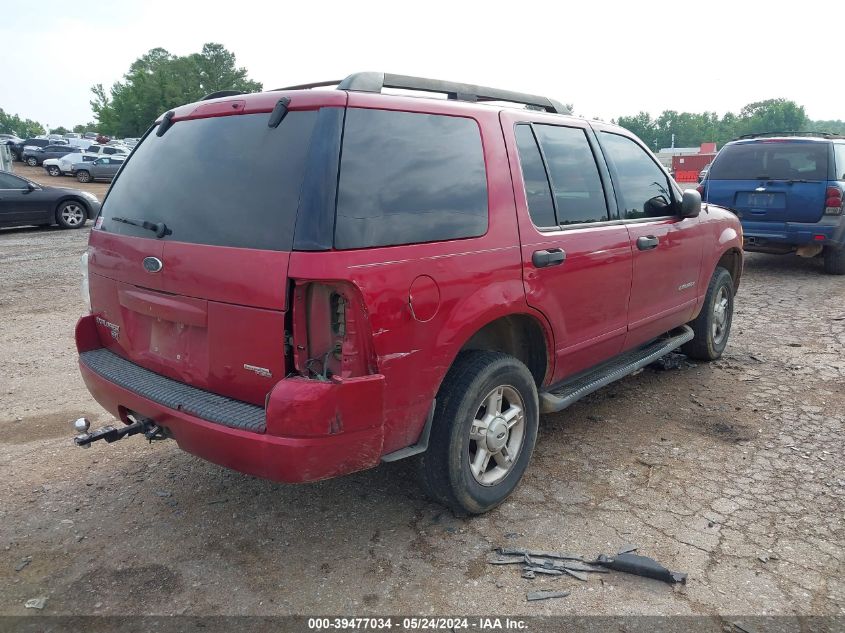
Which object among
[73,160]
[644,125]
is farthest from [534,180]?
[644,125]

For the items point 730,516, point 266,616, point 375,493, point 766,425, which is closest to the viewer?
point 266,616

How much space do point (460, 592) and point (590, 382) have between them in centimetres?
169

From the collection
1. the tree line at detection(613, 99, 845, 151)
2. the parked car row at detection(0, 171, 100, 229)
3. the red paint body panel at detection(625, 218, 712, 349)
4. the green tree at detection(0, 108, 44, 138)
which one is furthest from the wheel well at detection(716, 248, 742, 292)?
the green tree at detection(0, 108, 44, 138)

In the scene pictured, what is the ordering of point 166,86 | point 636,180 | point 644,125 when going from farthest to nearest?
1. point 644,125
2. point 166,86
3. point 636,180

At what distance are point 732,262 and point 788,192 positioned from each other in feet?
13.6

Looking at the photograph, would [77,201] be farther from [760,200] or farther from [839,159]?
[839,159]

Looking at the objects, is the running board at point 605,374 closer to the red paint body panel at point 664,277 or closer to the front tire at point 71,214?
the red paint body panel at point 664,277

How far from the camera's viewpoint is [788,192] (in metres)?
8.91

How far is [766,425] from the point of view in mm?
4305

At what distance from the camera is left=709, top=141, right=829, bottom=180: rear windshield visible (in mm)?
8859

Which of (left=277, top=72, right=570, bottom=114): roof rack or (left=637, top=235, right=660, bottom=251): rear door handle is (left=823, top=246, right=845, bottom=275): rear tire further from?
(left=277, top=72, right=570, bottom=114): roof rack

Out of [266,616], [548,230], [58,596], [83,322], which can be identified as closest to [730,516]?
[548,230]

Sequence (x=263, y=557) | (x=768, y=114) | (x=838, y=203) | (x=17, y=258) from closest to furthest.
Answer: (x=263, y=557) < (x=838, y=203) < (x=17, y=258) < (x=768, y=114)

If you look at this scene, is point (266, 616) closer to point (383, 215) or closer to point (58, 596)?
point (58, 596)
